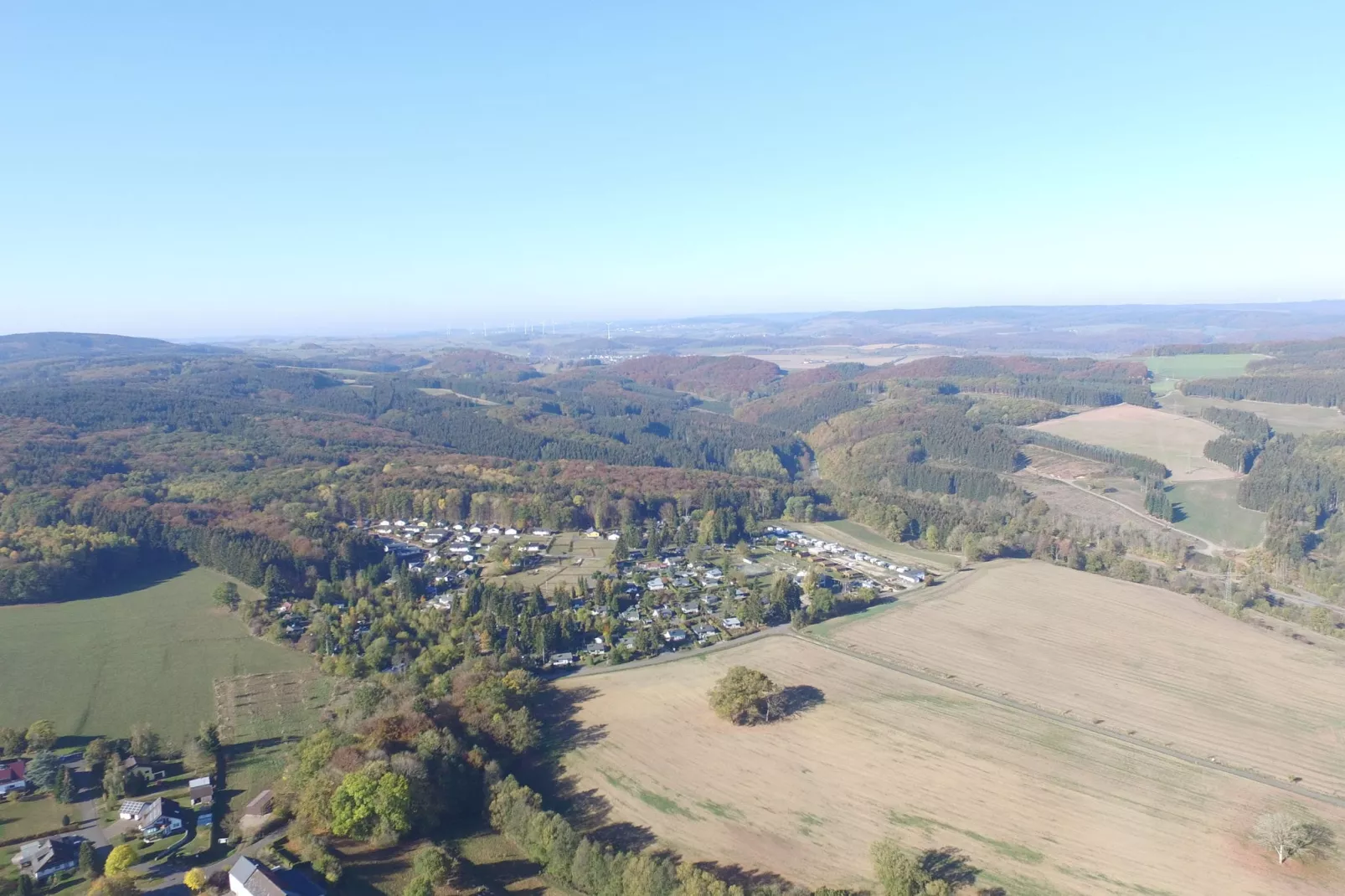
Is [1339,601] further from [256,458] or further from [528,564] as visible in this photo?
[256,458]

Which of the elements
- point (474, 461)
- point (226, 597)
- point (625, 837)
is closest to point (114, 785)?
point (625, 837)

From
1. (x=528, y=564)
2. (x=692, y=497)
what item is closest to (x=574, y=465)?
(x=692, y=497)

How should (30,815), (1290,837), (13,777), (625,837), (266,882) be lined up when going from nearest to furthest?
(266,882) < (1290,837) < (625,837) < (30,815) < (13,777)

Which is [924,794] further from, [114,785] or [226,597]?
[226,597]

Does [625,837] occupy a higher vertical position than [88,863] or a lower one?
lower

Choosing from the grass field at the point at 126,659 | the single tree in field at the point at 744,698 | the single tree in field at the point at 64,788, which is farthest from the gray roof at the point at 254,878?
the single tree in field at the point at 744,698

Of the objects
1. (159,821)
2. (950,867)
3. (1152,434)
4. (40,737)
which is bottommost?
(950,867)
